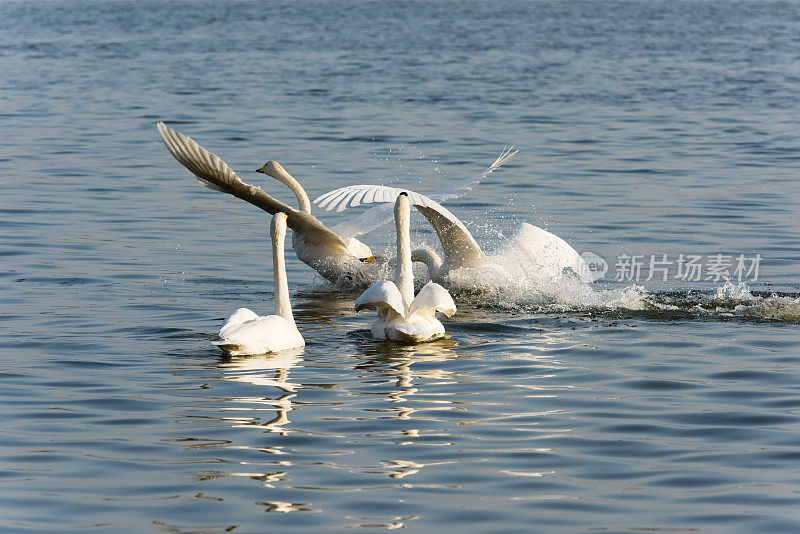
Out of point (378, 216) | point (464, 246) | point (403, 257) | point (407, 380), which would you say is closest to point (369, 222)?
point (378, 216)

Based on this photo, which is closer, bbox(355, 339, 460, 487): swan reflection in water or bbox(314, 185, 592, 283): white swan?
bbox(355, 339, 460, 487): swan reflection in water

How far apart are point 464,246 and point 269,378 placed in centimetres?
372

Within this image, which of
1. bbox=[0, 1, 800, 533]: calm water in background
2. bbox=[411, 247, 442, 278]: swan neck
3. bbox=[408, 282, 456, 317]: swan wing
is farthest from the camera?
bbox=[411, 247, 442, 278]: swan neck

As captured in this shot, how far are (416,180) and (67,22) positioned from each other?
43.3 meters

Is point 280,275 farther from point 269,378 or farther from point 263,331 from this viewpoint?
point 269,378

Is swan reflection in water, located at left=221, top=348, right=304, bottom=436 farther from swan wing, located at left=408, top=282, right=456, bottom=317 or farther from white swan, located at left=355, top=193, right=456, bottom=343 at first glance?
swan wing, located at left=408, top=282, right=456, bottom=317

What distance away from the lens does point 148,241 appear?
13867 mm

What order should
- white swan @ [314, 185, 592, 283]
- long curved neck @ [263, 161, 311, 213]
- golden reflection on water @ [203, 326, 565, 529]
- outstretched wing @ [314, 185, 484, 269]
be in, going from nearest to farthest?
1. golden reflection on water @ [203, 326, 565, 529]
2. outstretched wing @ [314, 185, 484, 269]
3. white swan @ [314, 185, 592, 283]
4. long curved neck @ [263, 161, 311, 213]

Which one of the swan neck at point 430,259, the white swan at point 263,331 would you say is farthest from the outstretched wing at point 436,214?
the white swan at point 263,331

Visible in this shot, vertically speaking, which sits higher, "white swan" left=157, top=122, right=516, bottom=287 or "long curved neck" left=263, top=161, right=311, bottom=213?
"long curved neck" left=263, top=161, right=311, bottom=213

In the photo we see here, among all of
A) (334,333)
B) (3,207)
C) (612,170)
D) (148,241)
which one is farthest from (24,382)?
(612,170)

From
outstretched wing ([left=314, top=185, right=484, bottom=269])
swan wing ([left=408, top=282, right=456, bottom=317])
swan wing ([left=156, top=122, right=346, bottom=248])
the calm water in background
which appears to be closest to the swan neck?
outstretched wing ([left=314, top=185, right=484, bottom=269])

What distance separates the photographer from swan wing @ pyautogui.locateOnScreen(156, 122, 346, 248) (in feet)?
33.0

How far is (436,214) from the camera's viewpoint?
11266mm
